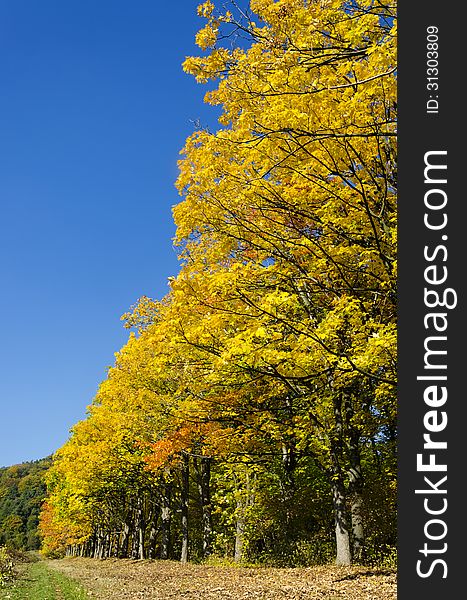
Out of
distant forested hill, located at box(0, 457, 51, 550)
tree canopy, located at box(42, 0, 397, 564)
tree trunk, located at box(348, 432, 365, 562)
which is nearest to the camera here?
tree canopy, located at box(42, 0, 397, 564)

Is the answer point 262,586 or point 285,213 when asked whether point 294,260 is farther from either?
point 262,586

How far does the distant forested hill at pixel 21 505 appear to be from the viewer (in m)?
114

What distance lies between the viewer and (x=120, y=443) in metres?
28.0

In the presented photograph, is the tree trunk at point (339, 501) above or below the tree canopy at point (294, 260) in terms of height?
below

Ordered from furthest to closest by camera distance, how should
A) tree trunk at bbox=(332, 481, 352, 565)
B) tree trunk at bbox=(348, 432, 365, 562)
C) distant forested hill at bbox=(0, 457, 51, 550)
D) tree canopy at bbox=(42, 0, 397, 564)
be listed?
1. distant forested hill at bbox=(0, 457, 51, 550)
2. tree trunk at bbox=(348, 432, 365, 562)
3. tree trunk at bbox=(332, 481, 352, 565)
4. tree canopy at bbox=(42, 0, 397, 564)

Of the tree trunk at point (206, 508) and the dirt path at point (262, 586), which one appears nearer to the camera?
the dirt path at point (262, 586)

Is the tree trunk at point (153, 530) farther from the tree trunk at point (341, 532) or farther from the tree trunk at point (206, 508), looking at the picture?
the tree trunk at point (341, 532)

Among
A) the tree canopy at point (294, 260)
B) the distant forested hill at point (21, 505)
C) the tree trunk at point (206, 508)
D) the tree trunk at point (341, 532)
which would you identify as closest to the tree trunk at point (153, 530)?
the tree trunk at point (206, 508)

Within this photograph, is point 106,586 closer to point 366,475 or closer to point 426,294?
point 366,475

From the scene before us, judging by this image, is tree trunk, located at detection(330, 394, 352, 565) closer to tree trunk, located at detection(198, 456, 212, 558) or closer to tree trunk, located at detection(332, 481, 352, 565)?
tree trunk, located at detection(332, 481, 352, 565)

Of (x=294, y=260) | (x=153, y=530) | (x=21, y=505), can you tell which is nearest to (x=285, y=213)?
(x=294, y=260)

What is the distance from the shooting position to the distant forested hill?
11369 centimetres

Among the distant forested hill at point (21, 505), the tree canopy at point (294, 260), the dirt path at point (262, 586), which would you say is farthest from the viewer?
the distant forested hill at point (21, 505)

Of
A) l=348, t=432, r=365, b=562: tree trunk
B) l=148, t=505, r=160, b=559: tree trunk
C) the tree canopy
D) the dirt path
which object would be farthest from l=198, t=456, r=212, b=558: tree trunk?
l=148, t=505, r=160, b=559: tree trunk
